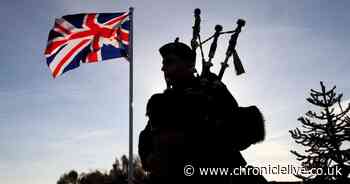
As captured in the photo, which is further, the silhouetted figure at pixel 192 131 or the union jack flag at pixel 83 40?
the union jack flag at pixel 83 40

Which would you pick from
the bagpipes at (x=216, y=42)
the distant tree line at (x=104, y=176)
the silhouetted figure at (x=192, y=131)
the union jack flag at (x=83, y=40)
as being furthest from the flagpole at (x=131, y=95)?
the distant tree line at (x=104, y=176)

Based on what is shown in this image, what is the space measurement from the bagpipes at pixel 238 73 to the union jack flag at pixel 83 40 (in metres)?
6.46

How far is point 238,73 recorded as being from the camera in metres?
3.32

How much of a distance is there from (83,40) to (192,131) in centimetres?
782

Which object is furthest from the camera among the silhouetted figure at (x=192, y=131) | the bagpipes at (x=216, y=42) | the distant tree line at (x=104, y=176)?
the distant tree line at (x=104, y=176)

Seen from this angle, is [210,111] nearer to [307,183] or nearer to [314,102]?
[307,183]

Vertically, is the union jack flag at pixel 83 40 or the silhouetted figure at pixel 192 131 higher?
the union jack flag at pixel 83 40

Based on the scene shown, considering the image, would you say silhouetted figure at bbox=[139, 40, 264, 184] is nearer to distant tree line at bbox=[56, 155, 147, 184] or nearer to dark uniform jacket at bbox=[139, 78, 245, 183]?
dark uniform jacket at bbox=[139, 78, 245, 183]

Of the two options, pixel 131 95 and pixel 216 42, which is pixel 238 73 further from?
pixel 131 95

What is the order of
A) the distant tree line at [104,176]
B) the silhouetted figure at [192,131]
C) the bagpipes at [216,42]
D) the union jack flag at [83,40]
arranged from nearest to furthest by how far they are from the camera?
1. the silhouetted figure at [192,131]
2. the bagpipes at [216,42]
3. the union jack flag at [83,40]
4. the distant tree line at [104,176]

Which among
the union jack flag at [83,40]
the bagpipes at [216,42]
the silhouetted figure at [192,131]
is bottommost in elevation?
the silhouetted figure at [192,131]

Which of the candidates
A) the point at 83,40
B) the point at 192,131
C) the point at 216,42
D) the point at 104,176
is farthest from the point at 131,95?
the point at 104,176

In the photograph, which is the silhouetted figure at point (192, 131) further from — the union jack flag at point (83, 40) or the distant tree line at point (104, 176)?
the distant tree line at point (104, 176)

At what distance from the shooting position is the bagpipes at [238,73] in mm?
2271
